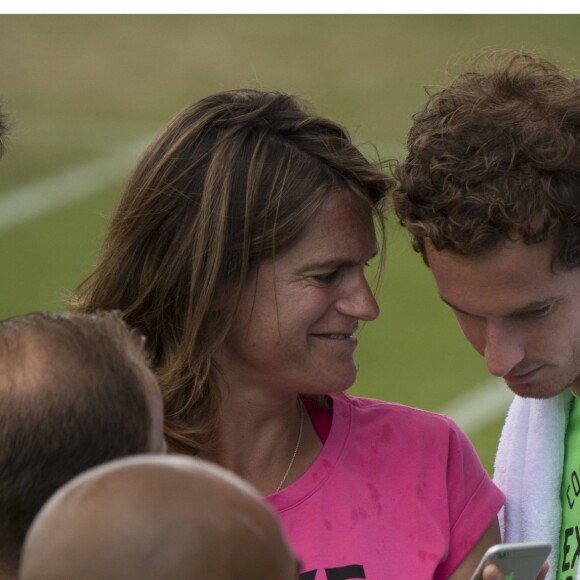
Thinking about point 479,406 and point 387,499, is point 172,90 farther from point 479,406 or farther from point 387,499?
point 387,499

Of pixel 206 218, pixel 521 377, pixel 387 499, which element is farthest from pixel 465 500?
pixel 206 218

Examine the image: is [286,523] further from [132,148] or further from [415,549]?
[132,148]

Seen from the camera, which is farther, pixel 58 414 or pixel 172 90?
pixel 172 90

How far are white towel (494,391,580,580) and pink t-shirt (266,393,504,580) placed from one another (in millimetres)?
85

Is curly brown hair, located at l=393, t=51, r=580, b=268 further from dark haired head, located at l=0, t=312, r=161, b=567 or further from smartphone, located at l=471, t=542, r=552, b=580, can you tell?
dark haired head, located at l=0, t=312, r=161, b=567

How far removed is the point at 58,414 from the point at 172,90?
5.99 meters

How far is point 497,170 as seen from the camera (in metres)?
2.43

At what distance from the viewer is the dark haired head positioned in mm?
1348

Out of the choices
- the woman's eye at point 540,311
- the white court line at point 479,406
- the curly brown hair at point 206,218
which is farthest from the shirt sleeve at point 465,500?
the white court line at point 479,406

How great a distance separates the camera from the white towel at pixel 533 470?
8.67ft

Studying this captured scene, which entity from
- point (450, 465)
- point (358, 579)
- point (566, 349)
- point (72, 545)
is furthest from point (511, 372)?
point (72, 545)

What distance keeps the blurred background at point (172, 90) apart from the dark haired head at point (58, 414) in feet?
13.8

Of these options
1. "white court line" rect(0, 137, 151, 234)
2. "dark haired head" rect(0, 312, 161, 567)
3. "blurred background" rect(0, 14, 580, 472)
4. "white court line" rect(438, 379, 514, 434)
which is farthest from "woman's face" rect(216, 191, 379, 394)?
"white court line" rect(0, 137, 151, 234)

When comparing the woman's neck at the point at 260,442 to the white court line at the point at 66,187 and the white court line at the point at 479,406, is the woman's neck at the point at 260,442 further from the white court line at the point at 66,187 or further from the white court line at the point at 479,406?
the white court line at the point at 66,187
